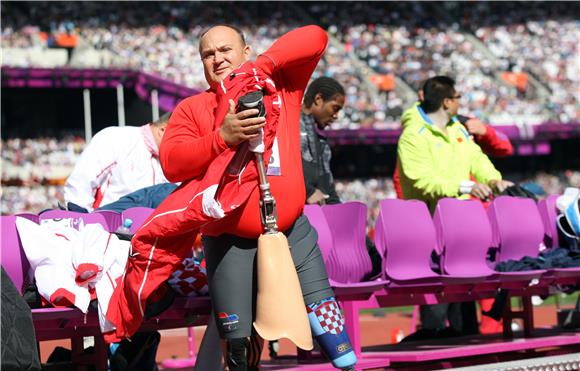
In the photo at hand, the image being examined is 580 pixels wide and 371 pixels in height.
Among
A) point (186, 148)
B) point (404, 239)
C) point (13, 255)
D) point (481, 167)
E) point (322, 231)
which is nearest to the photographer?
point (186, 148)

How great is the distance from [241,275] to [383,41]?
28913 mm

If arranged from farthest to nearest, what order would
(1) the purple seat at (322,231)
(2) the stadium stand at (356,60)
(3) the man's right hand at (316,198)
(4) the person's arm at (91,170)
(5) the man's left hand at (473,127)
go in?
(2) the stadium stand at (356,60)
(5) the man's left hand at (473,127)
(3) the man's right hand at (316,198)
(4) the person's arm at (91,170)
(1) the purple seat at (322,231)

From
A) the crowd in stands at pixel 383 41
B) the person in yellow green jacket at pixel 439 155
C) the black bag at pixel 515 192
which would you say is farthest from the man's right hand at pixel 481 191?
the crowd in stands at pixel 383 41

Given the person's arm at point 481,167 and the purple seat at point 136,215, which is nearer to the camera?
the purple seat at point 136,215

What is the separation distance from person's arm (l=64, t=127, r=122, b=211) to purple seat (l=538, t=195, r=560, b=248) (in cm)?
297

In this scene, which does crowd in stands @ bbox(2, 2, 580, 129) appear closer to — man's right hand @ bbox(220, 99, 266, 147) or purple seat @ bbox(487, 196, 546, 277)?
purple seat @ bbox(487, 196, 546, 277)

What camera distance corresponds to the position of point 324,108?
7.28 meters

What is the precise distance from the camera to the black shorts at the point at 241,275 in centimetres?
438

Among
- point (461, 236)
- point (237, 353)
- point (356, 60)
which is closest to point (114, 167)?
point (461, 236)

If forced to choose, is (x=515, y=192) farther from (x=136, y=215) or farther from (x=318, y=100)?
(x=136, y=215)

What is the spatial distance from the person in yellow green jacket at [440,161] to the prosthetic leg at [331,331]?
2857 millimetres

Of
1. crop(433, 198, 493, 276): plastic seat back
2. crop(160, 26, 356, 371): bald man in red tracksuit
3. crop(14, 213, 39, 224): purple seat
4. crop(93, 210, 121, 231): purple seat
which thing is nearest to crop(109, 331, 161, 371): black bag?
crop(93, 210, 121, 231): purple seat

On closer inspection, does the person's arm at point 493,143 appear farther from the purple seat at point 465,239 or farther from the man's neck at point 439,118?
the purple seat at point 465,239

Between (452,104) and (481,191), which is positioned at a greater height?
(452,104)
